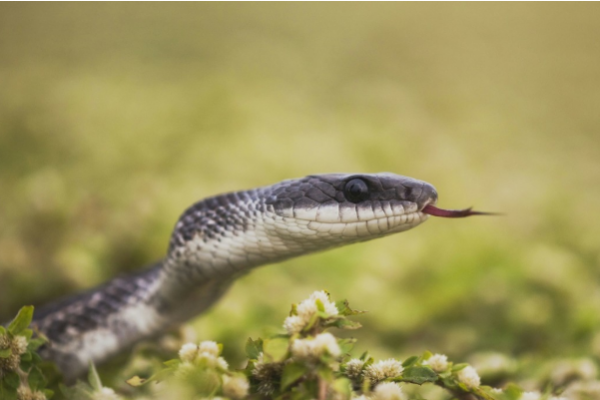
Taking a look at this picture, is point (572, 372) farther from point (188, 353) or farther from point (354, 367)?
point (188, 353)

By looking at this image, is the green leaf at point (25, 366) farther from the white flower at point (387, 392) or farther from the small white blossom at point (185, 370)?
the white flower at point (387, 392)

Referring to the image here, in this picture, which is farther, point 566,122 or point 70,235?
point 566,122

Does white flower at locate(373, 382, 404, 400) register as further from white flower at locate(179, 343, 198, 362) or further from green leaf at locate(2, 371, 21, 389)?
green leaf at locate(2, 371, 21, 389)

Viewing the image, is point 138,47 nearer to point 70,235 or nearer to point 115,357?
point 70,235

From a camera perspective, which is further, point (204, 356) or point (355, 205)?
point (355, 205)

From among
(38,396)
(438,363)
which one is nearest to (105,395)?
(38,396)

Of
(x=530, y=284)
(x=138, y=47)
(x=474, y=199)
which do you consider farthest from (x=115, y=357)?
(x=138, y=47)
